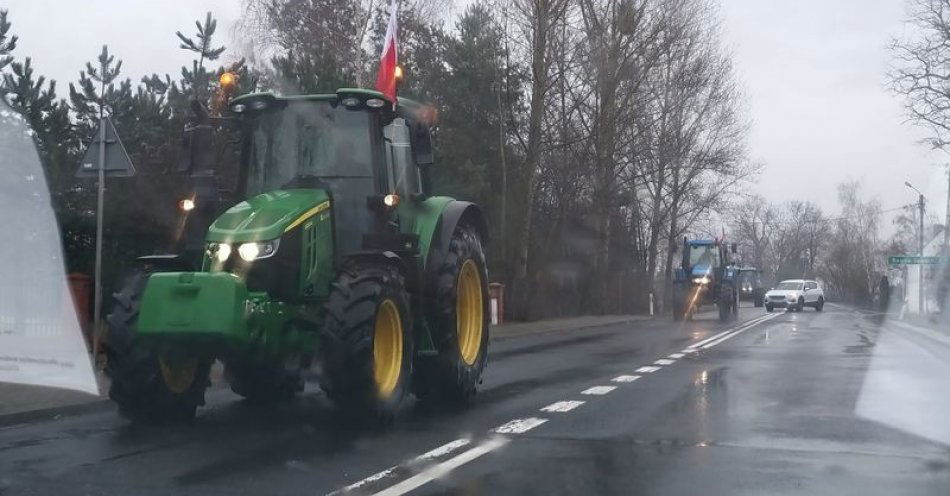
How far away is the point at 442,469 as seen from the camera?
7633 mm

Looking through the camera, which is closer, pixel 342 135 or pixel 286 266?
pixel 286 266

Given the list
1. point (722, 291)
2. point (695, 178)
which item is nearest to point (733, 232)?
point (695, 178)

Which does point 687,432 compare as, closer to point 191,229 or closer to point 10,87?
point 191,229

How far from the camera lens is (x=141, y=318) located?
28.4ft

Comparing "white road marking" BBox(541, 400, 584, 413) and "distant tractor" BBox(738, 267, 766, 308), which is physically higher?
"distant tractor" BBox(738, 267, 766, 308)

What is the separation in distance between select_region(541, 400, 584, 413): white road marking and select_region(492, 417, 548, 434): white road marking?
703 millimetres

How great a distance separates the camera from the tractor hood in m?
9.17

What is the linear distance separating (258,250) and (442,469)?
2634mm

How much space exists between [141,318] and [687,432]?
4.66 m

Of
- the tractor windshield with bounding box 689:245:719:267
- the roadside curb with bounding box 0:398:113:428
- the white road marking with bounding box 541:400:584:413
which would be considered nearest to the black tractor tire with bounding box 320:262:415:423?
the white road marking with bounding box 541:400:584:413

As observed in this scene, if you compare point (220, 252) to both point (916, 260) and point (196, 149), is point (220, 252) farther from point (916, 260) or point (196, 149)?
point (916, 260)

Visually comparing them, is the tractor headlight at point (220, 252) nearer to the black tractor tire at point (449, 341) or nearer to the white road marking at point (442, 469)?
the black tractor tire at point (449, 341)

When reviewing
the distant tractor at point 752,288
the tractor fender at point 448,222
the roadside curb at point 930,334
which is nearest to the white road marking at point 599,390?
the tractor fender at point 448,222

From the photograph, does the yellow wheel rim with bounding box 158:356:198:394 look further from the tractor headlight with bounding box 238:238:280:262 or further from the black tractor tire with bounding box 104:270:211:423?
the tractor headlight with bounding box 238:238:280:262
